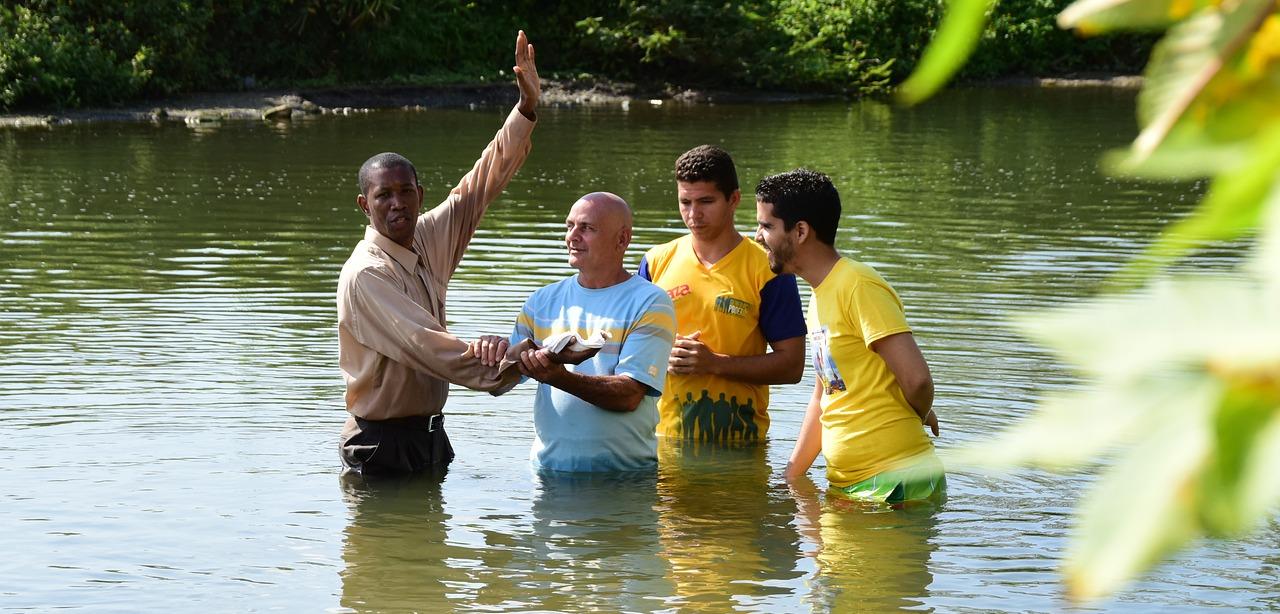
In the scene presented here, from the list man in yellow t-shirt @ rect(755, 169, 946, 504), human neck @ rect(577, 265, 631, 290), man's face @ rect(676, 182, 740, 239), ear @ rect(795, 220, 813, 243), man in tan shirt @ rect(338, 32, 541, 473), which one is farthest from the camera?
man's face @ rect(676, 182, 740, 239)

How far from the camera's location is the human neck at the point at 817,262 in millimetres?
5527

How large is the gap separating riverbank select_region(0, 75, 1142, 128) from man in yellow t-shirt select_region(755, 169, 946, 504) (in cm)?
2424

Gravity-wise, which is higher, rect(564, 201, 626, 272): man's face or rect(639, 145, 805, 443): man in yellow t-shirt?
rect(564, 201, 626, 272): man's face

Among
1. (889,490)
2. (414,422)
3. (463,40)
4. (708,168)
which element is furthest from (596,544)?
(463,40)

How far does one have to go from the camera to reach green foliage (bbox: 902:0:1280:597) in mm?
428

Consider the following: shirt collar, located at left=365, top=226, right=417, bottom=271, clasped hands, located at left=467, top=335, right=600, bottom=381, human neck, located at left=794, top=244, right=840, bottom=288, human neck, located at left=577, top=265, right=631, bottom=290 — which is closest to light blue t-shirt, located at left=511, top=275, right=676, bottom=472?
human neck, located at left=577, top=265, right=631, bottom=290

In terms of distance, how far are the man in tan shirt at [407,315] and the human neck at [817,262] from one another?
44.8 inches

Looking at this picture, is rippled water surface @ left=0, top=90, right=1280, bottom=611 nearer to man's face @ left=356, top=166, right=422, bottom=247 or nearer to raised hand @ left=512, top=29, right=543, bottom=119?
→ man's face @ left=356, top=166, right=422, bottom=247

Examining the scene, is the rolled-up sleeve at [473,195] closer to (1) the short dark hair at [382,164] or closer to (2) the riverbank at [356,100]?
(1) the short dark hair at [382,164]

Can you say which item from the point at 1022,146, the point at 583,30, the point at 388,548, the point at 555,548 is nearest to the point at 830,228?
the point at 555,548

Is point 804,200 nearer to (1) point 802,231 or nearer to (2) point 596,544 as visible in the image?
(1) point 802,231

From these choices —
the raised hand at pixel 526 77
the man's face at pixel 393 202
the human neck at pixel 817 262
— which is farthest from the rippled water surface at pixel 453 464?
the raised hand at pixel 526 77

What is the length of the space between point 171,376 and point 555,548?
3.77m

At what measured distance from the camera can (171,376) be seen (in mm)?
8828
